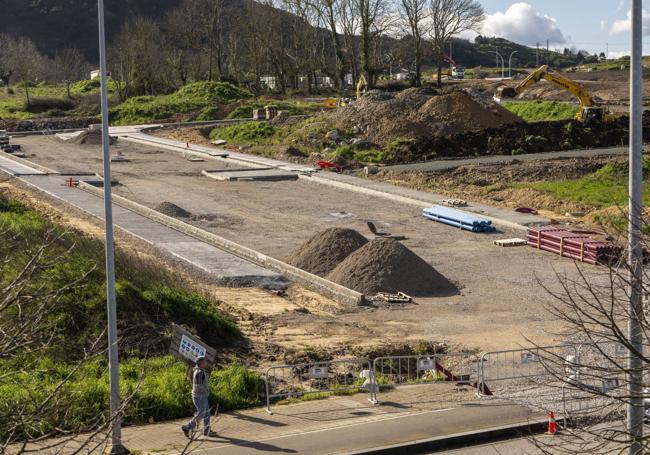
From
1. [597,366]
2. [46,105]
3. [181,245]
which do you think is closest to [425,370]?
[597,366]

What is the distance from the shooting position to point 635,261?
10.5 meters

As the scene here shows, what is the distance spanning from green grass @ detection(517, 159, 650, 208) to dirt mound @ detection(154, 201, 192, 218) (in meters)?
15.3

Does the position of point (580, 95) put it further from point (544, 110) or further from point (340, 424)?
point (340, 424)

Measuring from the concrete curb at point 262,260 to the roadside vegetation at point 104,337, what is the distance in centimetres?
390

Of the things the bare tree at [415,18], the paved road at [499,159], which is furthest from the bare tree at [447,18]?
the paved road at [499,159]

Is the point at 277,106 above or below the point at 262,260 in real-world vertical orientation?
above

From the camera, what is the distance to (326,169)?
184ft

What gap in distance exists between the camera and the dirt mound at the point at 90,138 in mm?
73750

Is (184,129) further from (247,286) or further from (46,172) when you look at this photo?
(247,286)

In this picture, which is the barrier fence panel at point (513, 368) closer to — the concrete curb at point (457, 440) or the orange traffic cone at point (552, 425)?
the concrete curb at point (457, 440)

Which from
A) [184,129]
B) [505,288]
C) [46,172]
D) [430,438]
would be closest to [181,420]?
[430,438]

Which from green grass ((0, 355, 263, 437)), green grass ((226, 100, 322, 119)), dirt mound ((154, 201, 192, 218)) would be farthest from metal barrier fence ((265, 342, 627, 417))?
green grass ((226, 100, 322, 119))

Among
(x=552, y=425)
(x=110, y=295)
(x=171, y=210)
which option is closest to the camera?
(x=110, y=295)

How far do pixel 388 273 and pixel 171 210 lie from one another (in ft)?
50.7
